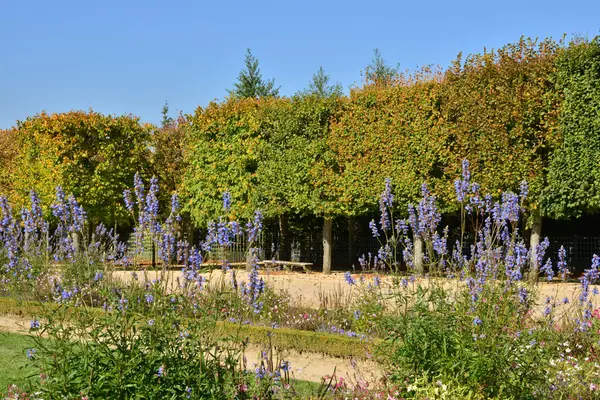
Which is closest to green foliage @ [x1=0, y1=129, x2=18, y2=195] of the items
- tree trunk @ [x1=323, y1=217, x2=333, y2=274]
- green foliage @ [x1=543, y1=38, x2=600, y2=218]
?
tree trunk @ [x1=323, y1=217, x2=333, y2=274]

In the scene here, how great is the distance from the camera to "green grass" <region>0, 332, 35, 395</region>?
18.3 ft

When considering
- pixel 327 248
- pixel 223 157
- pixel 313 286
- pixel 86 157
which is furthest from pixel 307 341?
pixel 86 157

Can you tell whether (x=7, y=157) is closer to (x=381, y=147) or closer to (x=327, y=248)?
(x=327, y=248)

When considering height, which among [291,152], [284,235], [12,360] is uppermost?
[291,152]

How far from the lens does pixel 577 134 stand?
14.2 meters

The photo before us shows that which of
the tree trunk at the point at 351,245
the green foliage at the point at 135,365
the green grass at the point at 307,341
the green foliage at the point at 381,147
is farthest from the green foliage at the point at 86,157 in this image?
the green foliage at the point at 135,365

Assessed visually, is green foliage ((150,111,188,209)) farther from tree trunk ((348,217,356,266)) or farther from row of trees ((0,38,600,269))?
tree trunk ((348,217,356,266))

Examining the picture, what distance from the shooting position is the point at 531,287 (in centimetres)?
564

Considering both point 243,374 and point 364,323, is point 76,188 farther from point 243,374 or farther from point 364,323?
point 243,374

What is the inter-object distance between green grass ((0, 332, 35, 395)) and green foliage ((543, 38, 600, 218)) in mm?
11781

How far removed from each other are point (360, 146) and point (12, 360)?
1199cm

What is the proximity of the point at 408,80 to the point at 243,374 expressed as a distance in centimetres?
1424

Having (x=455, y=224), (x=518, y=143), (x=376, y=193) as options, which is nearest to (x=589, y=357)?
(x=518, y=143)

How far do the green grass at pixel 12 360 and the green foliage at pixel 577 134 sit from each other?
1178 centimetres
